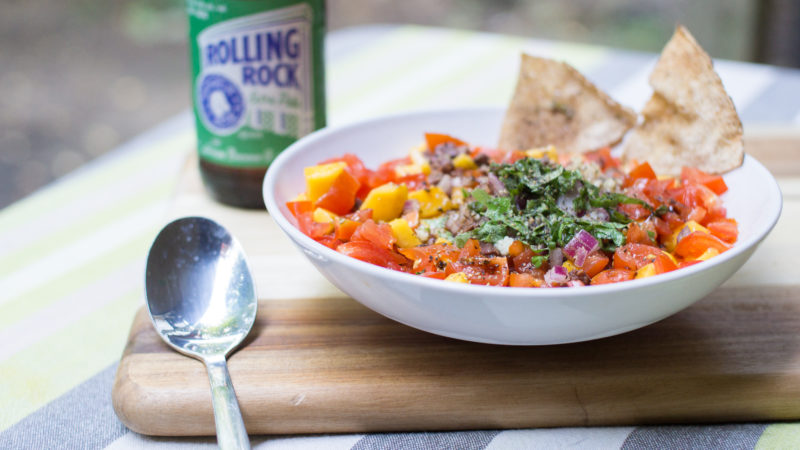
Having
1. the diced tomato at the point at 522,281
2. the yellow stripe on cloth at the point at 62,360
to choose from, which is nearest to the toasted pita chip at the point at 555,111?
the diced tomato at the point at 522,281

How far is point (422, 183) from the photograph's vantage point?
246 centimetres

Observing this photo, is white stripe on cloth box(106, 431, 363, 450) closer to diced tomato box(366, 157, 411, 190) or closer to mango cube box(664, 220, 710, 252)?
diced tomato box(366, 157, 411, 190)

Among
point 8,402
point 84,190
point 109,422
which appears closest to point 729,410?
point 109,422

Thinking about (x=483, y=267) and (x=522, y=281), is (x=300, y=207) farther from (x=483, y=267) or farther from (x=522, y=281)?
(x=522, y=281)

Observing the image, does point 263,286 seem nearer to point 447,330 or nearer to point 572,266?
point 447,330

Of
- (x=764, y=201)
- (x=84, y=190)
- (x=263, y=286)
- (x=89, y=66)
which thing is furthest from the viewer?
(x=89, y=66)

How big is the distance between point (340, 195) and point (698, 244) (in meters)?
1.01

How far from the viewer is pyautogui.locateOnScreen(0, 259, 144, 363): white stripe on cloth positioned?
7.43 ft

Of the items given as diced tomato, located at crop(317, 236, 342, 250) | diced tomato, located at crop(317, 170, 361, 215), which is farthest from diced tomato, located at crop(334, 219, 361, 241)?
diced tomato, located at crop(317, 170, 361, 215)

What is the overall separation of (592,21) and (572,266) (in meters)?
6.72

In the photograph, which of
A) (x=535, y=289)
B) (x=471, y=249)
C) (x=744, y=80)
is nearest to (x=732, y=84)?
(x=744, y=80)

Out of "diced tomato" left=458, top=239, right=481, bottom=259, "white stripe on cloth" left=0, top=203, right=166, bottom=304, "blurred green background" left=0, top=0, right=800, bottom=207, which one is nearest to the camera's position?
"diced tomato" left=458, top=239, right=481, bottom=259

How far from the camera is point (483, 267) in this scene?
1.95 m

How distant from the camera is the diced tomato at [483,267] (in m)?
1.91
